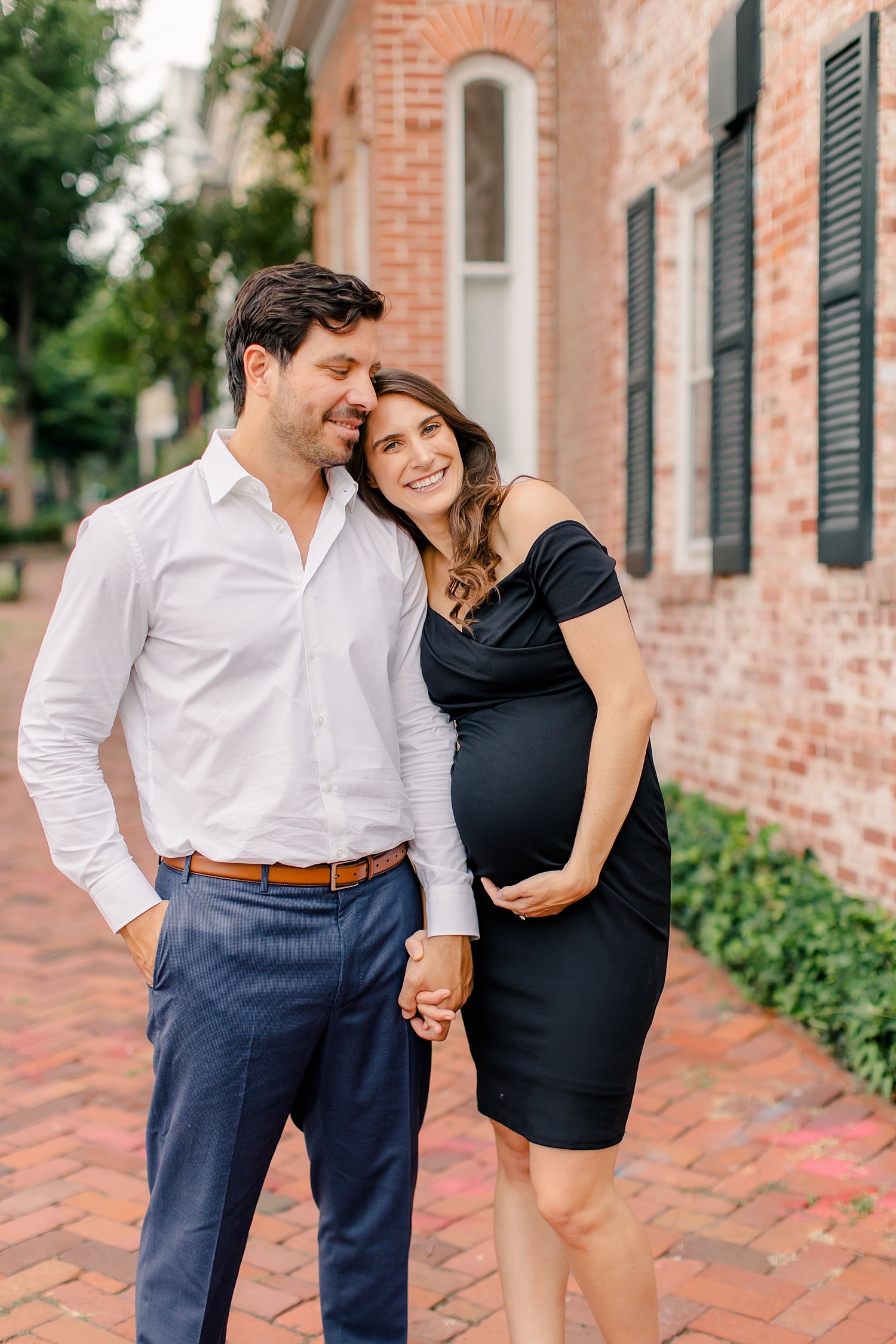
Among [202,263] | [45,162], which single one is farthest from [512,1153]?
[45,162]

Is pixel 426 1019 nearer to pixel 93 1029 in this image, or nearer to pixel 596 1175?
pixel 596 1175

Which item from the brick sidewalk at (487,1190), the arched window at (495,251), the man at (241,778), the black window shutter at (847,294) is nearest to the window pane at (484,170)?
the arched window at (495,251)

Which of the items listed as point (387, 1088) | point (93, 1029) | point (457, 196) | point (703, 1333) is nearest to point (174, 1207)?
point (387, 1088)

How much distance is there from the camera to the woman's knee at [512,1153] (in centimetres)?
229

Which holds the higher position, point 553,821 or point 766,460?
point 766,460

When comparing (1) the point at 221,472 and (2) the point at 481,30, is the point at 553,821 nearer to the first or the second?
(1) the point at 221,472

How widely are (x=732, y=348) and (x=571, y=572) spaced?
3475 millimetres

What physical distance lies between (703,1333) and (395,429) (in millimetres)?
1957

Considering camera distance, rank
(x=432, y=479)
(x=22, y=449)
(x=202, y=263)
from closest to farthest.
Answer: (x=432, y=479)
(x=202, y=263)
(x=22, y=449)

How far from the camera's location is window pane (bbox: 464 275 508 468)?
7660 millimetres

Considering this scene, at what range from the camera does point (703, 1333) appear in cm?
267

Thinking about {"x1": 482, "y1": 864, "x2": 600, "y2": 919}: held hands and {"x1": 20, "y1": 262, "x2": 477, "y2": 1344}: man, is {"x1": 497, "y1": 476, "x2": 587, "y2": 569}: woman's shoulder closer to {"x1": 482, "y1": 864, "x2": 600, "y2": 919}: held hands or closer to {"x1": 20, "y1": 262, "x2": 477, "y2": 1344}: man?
{"x1": 20, "y1": 262, "x2": 477, "y2": 1344}: man

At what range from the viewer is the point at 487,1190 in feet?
11.1

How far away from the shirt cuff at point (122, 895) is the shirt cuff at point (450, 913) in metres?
Result: 0.46
